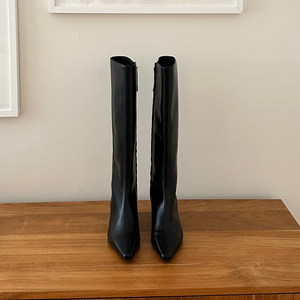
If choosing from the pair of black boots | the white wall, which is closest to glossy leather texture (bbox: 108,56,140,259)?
the pair of black boots

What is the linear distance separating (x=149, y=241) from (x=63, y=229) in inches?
7.8

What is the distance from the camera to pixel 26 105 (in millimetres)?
913

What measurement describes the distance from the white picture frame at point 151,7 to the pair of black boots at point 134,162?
0.19 metres

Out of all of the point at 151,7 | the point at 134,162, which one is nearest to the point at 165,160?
the point at 134,162

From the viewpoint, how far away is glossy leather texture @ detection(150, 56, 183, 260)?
683 mm

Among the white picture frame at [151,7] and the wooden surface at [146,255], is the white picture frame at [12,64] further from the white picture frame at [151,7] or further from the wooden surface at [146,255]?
the wooden surface at [146,255]

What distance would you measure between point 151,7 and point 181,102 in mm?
248

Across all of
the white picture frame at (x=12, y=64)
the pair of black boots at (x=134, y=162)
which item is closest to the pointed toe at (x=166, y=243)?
the pair of black boots at (x=134, y=162)

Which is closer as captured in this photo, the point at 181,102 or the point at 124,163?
the point at 124,163

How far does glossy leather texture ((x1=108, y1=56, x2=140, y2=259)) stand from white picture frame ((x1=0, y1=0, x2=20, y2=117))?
31cm

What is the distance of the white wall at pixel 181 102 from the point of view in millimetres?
886

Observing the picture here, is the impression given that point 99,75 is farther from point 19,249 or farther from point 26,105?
point 19,249

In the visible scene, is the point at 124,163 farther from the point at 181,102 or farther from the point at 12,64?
the point at 12,64

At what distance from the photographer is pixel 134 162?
0.74 metres
